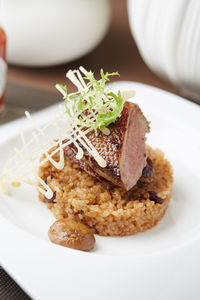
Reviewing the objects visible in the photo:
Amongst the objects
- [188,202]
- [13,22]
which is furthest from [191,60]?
[13,22]

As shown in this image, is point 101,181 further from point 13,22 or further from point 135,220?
point 13,22

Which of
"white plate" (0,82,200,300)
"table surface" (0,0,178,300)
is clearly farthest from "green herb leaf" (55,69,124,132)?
"table surface" (0,0,178,300)

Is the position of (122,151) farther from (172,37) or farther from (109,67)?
(109,67)

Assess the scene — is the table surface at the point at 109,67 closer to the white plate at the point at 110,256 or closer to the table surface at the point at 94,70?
the table surface at the point at 94,70

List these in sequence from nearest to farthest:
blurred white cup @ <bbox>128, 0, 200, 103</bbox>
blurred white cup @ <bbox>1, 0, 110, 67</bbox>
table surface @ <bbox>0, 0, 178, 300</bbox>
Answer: blurred white cup @ <bbox>128, 0, 200, 103</bbox> → table surface @ <bbox>0, 0, 178, 300</bbox> → blurred white cup @ <bbox>1, 0, 110, 67</bbox>

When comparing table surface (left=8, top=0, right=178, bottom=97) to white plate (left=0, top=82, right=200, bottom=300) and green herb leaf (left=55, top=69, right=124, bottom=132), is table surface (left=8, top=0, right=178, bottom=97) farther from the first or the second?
green herb leaf (left=55, top=69, right=124, bottom=132)

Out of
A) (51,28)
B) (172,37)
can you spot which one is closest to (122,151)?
(172,37)
